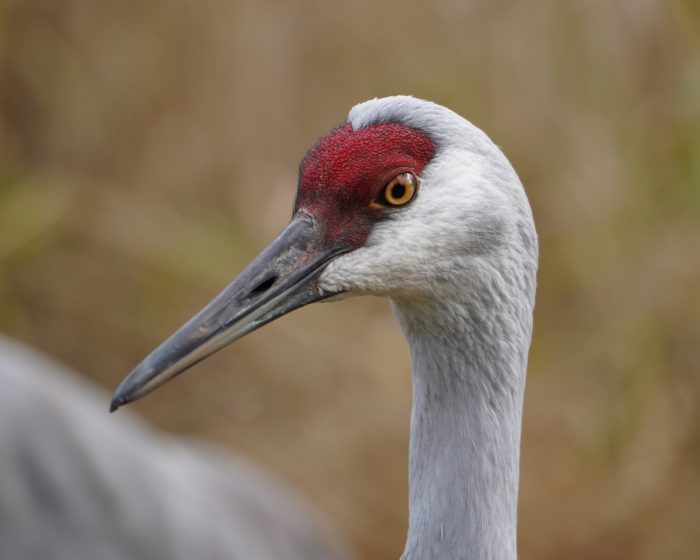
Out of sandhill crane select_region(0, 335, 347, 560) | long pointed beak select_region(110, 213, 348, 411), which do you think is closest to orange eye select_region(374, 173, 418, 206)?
long pointed beak select_region(110, 213, 348, 411)

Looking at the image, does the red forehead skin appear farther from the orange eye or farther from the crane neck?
the crane neck

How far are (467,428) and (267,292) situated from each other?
1.57ft

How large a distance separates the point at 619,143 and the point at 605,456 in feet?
4.51

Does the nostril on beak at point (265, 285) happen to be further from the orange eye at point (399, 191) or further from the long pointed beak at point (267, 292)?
the orange eye at point (399, 191)

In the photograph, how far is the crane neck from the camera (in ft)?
7.60

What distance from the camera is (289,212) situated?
591 cm

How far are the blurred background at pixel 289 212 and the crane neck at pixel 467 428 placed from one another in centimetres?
282

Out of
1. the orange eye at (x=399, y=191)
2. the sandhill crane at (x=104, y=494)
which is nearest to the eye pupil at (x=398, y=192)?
the orange eye at (x=399, y=191)

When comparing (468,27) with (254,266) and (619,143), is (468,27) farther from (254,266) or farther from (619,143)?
(254,266)

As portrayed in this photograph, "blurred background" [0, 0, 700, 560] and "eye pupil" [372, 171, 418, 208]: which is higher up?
"blurred background" [0, 0, 700, 560]

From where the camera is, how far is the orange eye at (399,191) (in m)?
2.28

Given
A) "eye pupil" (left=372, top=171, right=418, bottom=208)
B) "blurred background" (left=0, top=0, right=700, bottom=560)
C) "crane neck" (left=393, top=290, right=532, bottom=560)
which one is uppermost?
"blurred background" (left=0, top=0, right=700, bottom=560)

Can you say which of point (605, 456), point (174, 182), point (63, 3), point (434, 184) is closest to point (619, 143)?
point (605, 456)

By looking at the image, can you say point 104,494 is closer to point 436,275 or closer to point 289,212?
point 289,212
